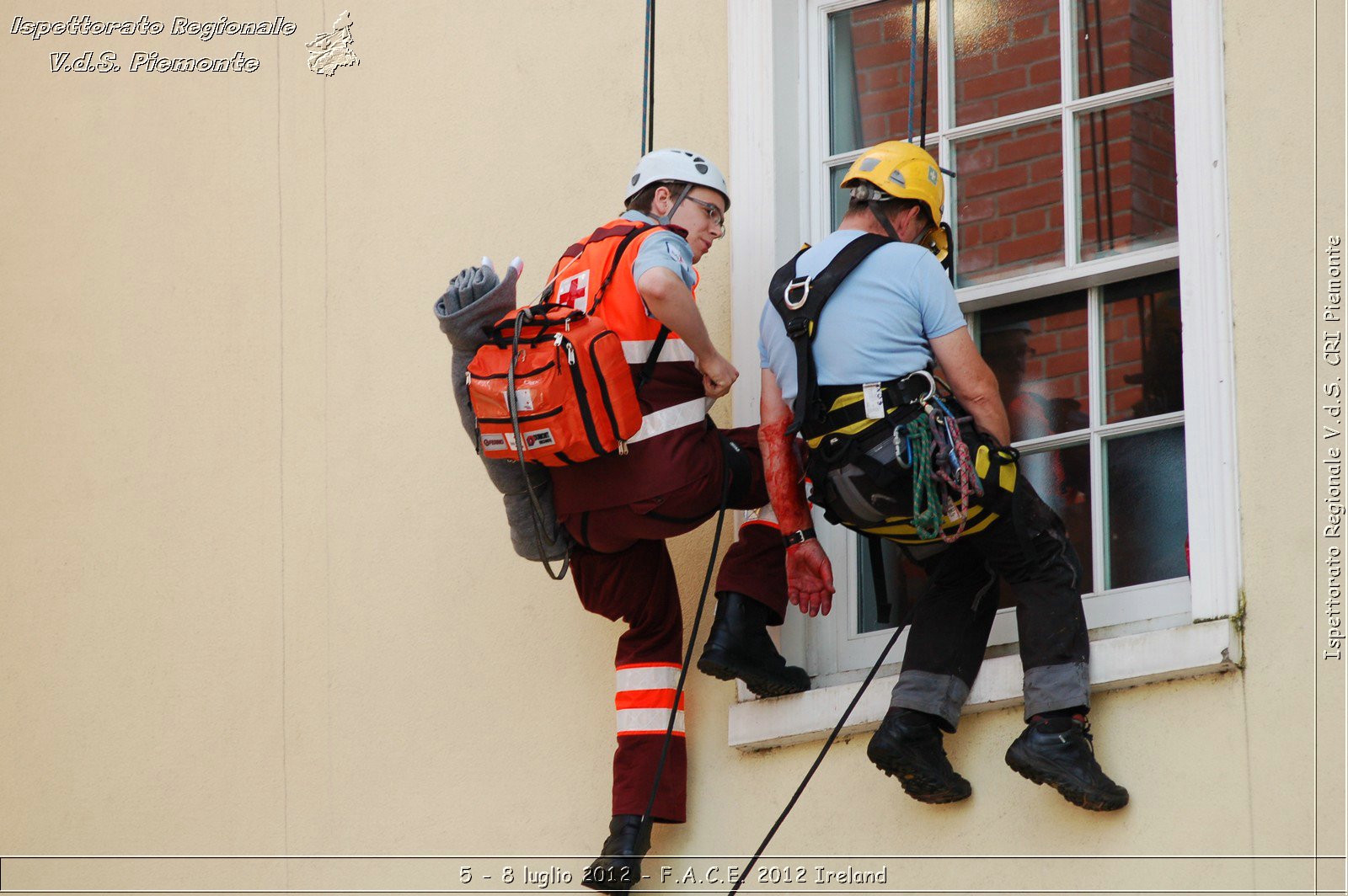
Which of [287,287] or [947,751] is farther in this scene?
[287,287]

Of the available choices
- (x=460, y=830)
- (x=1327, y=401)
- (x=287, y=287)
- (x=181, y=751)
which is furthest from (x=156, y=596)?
(x=1327, y=401)

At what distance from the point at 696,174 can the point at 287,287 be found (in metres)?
1.88

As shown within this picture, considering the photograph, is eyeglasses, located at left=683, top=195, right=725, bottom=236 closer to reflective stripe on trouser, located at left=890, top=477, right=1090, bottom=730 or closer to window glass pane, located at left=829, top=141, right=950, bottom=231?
window glass pane, located at left=829, top=141, right=950, bottom=231

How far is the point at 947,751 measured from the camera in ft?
15.9

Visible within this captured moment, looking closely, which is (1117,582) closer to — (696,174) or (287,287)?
(696,174)

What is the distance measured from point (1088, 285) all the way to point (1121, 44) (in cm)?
67

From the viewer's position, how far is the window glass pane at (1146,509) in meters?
4.88

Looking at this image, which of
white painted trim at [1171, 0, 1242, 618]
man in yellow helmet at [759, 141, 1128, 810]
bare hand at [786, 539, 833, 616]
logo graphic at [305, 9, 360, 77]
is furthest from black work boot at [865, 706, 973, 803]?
logo graphic at [305, 9, 360, 77]

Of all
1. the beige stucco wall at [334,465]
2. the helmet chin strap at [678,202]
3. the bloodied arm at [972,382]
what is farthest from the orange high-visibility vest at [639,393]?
the bloodied arm at [972,382]

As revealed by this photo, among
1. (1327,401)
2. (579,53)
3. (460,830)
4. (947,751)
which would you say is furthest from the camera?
(579,53)

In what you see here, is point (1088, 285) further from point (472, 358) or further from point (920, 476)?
point (472, 358)

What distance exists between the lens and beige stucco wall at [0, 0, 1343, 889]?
506 centimetres

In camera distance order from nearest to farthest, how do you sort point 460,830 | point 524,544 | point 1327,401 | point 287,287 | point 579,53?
1. point 1327,401
2. point 524,544
3. point 460,830
4. point 579,53
5. point 287,287

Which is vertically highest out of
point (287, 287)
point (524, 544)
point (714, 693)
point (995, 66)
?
point (995, 66)
